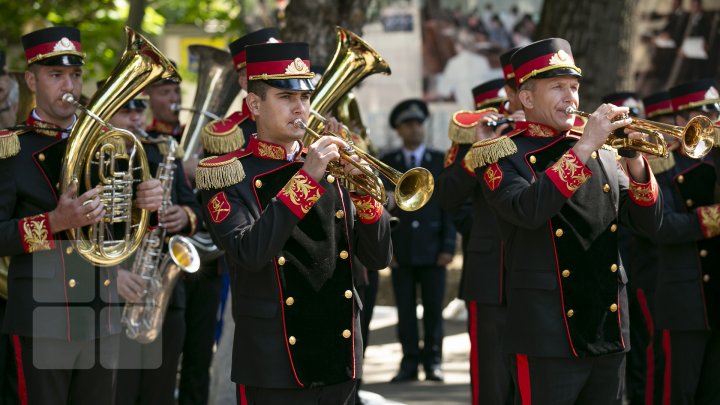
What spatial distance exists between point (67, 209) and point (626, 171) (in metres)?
2.59

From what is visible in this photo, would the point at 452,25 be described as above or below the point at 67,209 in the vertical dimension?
above

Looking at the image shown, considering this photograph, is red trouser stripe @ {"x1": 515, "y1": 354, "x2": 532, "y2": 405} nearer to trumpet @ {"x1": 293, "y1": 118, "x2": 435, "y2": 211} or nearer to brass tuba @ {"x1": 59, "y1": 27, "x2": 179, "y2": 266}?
trumpet @ {"x1": 293, "y1": 118, "x2": 435, "y2": 211}

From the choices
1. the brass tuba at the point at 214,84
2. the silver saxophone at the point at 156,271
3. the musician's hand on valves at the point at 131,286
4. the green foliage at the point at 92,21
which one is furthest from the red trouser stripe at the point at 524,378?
the green foliage at the point at 92,21

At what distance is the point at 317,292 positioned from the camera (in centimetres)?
472

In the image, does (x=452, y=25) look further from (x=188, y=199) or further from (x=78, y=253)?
(x=78, y=253)

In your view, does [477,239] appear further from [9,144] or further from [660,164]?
[9,144]

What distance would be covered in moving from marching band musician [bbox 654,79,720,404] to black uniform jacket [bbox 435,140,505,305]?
961mm

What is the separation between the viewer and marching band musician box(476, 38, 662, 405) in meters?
5.05

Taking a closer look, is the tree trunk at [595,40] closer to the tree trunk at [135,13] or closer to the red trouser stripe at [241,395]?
the tree trunk at [135,13]

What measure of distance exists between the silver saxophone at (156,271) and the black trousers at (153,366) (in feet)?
0.76

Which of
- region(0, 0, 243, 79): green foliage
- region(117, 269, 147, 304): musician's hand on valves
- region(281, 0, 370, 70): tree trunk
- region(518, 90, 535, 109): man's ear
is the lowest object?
region(117, 269, 147, 304): musician's hand on valves

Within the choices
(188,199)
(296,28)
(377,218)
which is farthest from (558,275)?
(296,28)

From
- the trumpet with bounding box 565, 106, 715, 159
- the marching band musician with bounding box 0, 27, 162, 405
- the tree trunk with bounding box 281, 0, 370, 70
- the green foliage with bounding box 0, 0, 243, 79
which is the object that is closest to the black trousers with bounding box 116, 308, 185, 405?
the marching band musician with bounding box 0, 27, 162, 405

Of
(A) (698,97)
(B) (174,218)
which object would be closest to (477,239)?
(A) (698,97)
